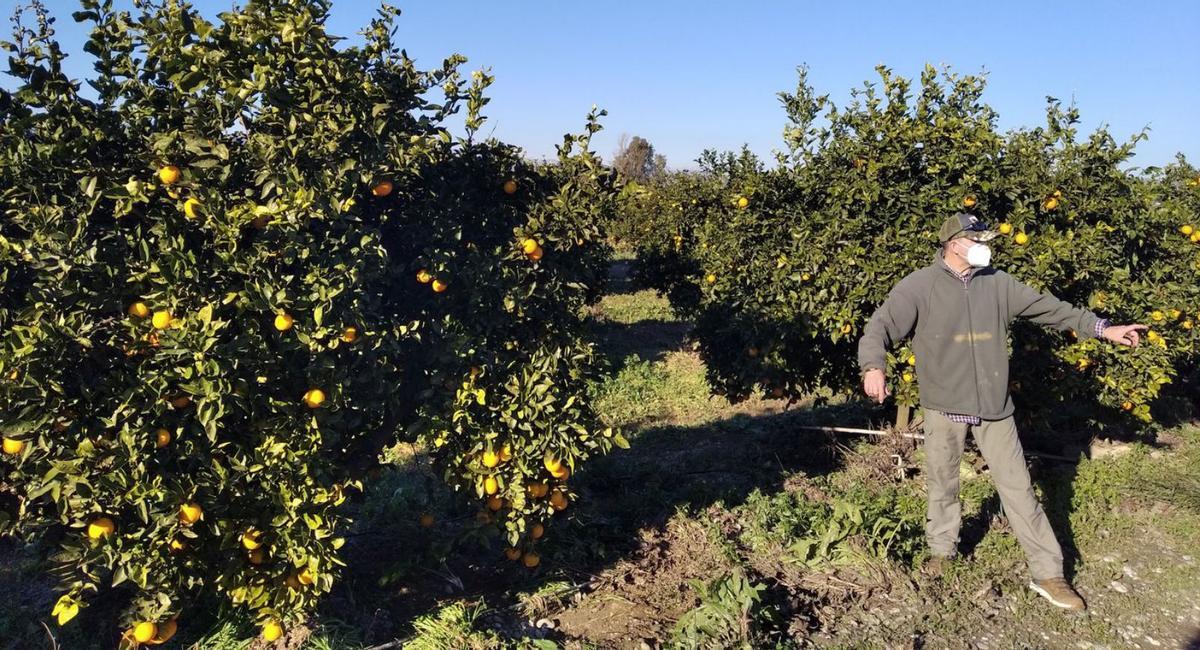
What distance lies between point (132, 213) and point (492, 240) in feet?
4.44

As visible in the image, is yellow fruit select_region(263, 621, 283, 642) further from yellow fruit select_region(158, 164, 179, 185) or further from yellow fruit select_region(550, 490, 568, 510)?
yellow fruit select_region(158, 164, 179, 185)

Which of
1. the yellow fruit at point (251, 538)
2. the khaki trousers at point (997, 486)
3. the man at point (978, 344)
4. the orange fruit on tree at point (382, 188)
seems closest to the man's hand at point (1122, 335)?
the man at point (978, 344)

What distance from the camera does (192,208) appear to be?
105 inches

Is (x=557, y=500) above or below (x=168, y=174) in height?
below

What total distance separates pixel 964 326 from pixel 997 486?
2.49 feet

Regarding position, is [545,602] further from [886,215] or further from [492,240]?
[886,215]

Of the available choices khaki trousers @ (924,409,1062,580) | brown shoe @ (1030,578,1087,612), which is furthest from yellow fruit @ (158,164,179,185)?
brown shoe @ (1030,578,1087,612)

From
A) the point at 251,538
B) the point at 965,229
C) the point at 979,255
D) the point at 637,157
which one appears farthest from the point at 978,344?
the point at 637,157

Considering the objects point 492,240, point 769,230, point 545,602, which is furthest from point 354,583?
point 769,230

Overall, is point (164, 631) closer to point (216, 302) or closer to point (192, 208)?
point (216, 302)

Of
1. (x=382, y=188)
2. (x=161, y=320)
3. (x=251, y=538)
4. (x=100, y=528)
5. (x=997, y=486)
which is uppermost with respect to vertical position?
(x=382, y=188)

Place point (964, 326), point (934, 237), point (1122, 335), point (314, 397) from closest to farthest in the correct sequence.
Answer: point (314, 397) → point (1122, 335) → point (964, 326) → point (934, 237)

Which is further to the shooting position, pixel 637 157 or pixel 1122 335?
pixel 637 157

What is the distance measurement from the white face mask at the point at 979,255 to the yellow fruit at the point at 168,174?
3.21 m
